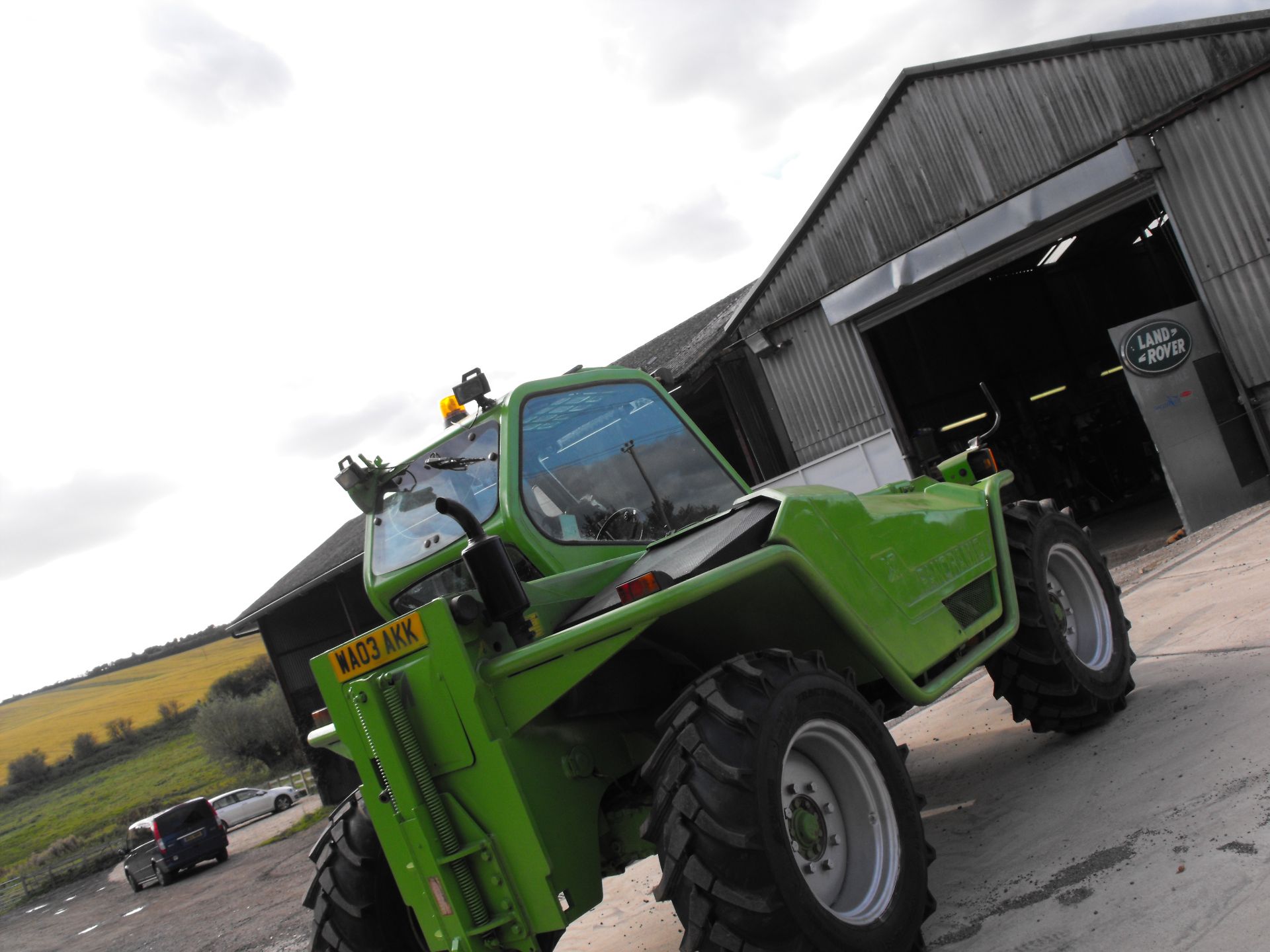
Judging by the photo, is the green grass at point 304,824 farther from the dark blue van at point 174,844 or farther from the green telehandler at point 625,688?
the green telehandler at point 625,688

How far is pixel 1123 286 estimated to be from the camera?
2611 cm

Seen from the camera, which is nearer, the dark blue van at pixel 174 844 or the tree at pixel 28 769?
the dark blue van at pixel 174 844

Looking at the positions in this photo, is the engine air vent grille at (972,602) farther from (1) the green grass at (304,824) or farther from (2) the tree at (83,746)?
(2) the tree at (83,746)

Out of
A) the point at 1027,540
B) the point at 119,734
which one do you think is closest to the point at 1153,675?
the point at 1027,540

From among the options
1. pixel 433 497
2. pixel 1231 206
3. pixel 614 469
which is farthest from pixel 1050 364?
pixel 433 497

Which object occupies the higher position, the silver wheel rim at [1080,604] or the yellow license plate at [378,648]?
the yellow license plate at [378,648]

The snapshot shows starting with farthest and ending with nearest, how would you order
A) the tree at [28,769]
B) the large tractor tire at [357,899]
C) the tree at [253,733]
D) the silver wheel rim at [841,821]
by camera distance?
the tree at [28,769], the tree at [253,733], the large tractor tire at [357,899], the silver wheel rim at [841,821]

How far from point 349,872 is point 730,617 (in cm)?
193

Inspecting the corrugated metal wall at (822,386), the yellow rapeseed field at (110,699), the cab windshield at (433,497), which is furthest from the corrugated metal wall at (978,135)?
the yellow rapeseed field at (110,699)

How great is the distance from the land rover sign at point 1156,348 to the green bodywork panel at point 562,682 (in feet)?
30.1

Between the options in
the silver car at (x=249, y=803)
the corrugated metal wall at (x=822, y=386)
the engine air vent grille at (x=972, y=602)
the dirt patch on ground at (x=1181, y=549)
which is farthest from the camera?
the silver car at (x=249, y=803)

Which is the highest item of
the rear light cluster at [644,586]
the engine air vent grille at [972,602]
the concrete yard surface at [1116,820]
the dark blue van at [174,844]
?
the rear light cluster at [644,586]

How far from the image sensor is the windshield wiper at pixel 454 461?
4.40 meters

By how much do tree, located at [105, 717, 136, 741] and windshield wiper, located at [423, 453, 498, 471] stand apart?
72.0 m
